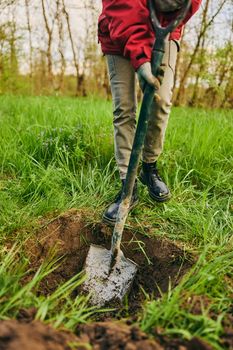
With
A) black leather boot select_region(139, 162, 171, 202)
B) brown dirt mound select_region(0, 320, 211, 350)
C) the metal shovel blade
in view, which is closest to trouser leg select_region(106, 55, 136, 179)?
black leather boot select_region(139, 162, 171, 202)

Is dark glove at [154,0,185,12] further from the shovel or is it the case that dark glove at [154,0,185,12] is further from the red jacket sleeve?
the shovel

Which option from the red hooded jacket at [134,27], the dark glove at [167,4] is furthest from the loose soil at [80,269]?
the dark glove at [167,4]

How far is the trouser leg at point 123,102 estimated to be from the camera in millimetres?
2002

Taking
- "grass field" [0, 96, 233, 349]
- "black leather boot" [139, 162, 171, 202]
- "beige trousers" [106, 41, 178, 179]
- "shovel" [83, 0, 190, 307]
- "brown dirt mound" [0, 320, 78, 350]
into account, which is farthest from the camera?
"black leather boot" [139, 162, 171, 202]

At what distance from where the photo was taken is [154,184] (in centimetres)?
232

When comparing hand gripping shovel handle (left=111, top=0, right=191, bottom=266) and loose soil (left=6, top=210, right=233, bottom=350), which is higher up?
hand gripping shovel handle (left=111, top=0, right=191, bottom=266)

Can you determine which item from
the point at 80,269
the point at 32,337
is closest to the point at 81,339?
the point at 32,337

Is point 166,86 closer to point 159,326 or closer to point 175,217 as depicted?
point 175,217

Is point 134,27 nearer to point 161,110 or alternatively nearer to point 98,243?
point 161,110

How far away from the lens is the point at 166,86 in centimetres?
198

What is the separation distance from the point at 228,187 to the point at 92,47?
52.5 feet

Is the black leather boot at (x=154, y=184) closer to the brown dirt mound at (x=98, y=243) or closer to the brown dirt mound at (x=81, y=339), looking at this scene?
the brown dirt mound at (x=98, y=243)

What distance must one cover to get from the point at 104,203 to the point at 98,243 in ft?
1.02

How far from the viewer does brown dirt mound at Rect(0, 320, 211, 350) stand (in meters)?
0.99
